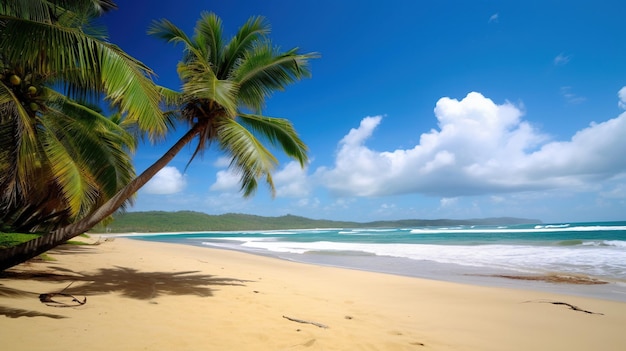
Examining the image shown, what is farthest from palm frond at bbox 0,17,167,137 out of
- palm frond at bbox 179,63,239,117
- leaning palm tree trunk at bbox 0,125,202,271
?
leaning palm tree trunk at bbox 0,125,202,271

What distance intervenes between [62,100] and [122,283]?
14.7ft

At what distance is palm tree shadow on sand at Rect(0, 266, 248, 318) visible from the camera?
5.53 metres

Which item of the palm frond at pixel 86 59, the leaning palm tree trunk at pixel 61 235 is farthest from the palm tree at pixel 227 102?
the palm frond at pixel 86 59

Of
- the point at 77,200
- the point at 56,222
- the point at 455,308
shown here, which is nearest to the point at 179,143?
the point at 77,200

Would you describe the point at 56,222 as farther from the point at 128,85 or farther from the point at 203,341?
the point at 203,341

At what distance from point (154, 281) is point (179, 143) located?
3.21m

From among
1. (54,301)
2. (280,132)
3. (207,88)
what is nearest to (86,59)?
(207,88)

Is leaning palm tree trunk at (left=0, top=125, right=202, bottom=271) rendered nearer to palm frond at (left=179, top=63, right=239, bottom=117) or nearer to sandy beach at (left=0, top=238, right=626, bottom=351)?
sandy beach at (left=0, top=238, right=626, bottom=351)

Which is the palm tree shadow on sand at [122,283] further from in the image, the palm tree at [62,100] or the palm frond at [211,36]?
the palm frond at [211,36]

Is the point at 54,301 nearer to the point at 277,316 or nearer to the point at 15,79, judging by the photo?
the point at 277,316

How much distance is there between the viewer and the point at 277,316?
4.90 metres

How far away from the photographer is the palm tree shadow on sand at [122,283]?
5527 millimetres

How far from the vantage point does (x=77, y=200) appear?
595cm

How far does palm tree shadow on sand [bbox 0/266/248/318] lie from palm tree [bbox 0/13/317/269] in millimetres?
1064
